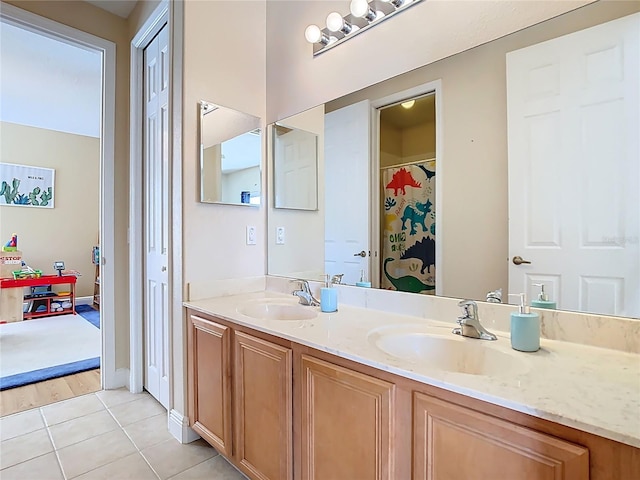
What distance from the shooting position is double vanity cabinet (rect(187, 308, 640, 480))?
68 centimetres

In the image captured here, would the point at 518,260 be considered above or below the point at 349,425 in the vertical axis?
above

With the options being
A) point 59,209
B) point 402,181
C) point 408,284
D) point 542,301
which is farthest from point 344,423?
point 59,209

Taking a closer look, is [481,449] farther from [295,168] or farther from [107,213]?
[107,213]

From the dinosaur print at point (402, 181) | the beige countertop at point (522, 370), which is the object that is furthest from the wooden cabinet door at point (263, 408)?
the dinosaur print at point (402, 181)

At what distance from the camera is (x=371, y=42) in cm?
160

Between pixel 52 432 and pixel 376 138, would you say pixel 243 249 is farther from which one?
pixel 52 432

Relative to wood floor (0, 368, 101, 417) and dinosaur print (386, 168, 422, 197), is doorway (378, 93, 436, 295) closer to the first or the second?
dinosaur print (386, 168, 422, 197)

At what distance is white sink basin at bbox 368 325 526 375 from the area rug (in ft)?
9.17

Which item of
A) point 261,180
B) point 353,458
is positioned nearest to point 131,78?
point 261,180

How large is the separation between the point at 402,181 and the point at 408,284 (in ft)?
1.47

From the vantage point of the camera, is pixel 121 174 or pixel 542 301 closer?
pixel 542 301

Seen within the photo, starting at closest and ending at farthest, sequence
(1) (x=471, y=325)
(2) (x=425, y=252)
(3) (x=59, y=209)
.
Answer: (1) (x=471, y=325), (2) (x=425, y=252), (3) (x=59, y=209)

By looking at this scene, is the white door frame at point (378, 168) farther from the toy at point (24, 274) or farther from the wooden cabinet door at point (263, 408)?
the toy at point (24, 274)

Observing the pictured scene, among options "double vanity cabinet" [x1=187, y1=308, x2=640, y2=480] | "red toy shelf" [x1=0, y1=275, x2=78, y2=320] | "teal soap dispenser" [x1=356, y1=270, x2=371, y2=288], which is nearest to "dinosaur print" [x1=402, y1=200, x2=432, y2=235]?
"teal soap dispenser" [x1=356, y1=270, x2=371, y2=288]
